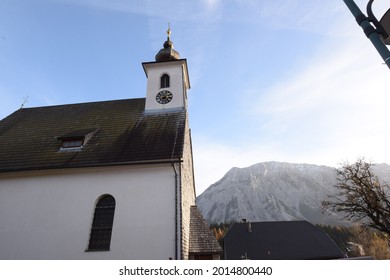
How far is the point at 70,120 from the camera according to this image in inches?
626

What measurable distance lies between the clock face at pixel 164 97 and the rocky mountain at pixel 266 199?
139554 millimetres

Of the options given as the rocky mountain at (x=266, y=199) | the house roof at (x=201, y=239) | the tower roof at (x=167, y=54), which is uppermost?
the rocky mountain at (x=266, y=199)

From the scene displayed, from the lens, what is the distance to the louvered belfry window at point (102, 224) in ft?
33.2

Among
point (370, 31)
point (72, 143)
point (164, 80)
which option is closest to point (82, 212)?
point (72, 143)

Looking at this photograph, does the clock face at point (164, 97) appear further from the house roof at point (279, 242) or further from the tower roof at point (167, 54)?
the house roof at point (279, 242)

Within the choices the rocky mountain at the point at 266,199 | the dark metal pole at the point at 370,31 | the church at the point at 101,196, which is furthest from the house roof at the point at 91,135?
the rocky mountain at the point at 266,199

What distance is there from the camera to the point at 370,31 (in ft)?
10.00

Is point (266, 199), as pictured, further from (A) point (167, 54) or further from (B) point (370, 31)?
(B) point (370, 31)

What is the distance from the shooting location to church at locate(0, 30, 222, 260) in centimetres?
991

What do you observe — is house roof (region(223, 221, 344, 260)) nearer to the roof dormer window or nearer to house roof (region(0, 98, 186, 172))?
house roof (region(0, 98, 186, 172))

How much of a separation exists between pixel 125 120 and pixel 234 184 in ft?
582

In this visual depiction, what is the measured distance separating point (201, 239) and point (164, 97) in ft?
29.5
